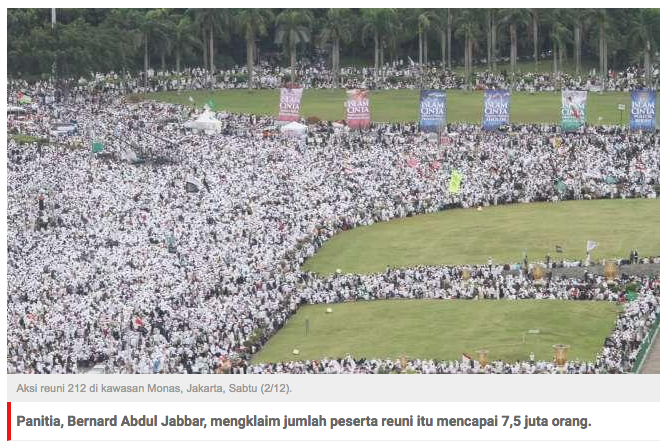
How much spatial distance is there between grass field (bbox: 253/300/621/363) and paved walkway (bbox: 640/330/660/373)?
2310 mm

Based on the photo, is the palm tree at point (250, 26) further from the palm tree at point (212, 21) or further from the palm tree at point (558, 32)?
the palm tree at point (558, 32)

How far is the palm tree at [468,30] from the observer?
149000 mm

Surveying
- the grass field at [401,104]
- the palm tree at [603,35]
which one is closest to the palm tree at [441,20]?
the grass field at [401,104]

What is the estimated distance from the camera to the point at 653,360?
68125 millimetres

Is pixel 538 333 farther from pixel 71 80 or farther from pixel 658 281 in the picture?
pixel 71 80

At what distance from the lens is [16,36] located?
144875mm

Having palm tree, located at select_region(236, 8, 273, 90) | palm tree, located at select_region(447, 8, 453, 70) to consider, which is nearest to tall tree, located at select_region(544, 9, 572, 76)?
palm tree, located at select_region(447, 8, 453, 70)

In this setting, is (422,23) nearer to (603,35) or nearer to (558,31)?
(558,31)

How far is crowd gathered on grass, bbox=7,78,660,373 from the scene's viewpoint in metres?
71.2

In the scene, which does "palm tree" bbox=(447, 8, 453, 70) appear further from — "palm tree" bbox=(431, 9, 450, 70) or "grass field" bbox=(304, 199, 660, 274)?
"grass field" bbox=(304, 199, 660, 274)

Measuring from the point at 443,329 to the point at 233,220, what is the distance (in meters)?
22.4

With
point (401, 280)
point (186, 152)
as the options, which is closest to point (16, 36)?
point (186, 152)

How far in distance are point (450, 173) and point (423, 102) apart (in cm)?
949

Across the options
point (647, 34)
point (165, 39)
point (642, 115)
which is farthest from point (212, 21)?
point (642, 115)
